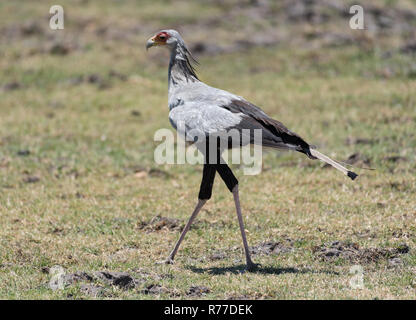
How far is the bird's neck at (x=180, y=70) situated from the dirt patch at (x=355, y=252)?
2.08 meters

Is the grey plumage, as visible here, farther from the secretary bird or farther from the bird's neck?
the bird's neck

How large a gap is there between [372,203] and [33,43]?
11663mm

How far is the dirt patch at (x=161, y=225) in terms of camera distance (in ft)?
25.6

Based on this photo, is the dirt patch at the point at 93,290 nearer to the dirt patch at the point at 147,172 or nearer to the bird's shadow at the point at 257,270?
the bird's shadow at the point at 257,270

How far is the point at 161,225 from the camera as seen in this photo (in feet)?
25.8

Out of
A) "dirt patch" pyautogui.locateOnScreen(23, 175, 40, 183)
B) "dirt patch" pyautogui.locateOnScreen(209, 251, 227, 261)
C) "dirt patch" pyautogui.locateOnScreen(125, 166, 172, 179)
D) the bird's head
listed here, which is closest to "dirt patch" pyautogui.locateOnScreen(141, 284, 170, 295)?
"dirt patch" pyautogui.locateOnScreen(209, 251, 227, 261)

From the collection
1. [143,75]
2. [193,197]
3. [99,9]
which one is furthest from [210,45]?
[193,197]

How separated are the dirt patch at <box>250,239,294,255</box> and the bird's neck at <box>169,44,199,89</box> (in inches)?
70.0

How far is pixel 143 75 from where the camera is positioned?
1570 cm

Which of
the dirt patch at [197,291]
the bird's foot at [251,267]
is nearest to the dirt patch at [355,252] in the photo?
the bird's foot at [251,267]

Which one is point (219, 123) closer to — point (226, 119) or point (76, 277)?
point (226, 119)

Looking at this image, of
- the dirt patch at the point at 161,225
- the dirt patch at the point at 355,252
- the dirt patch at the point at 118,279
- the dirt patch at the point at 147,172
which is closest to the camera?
the dirt patch at the point at 118,279

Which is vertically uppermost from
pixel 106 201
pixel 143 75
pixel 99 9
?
pixel 99 9
